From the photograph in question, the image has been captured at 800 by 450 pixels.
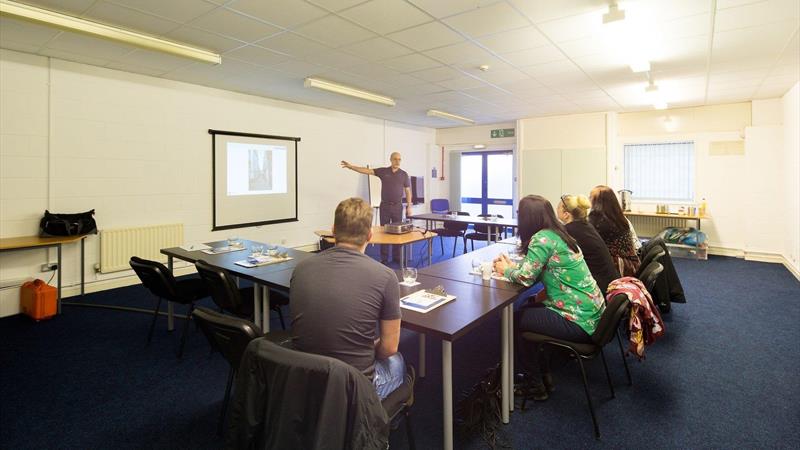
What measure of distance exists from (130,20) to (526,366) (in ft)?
13.6

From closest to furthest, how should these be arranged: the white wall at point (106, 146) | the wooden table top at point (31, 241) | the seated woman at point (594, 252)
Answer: the seated woman at point (594, 252), the wooden table top at point (31, 241), the white wall at point (106, 146)

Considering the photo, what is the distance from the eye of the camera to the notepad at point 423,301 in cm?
204

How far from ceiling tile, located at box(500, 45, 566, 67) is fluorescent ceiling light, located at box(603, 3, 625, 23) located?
96 centimetres

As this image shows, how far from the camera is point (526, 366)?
106 inches

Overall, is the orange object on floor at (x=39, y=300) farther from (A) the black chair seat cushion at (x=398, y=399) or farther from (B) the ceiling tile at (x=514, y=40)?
(B) the ceiling tile at (x=514, y=40)

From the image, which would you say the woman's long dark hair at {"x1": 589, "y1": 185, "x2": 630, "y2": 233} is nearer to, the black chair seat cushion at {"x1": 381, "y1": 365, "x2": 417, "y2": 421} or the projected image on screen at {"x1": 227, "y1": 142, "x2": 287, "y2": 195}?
the black chair seat cushion at {"x1": 381, "y1": 365, "x2": 417, "y2": 421}

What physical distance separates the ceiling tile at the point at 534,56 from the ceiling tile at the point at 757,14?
1308 mm

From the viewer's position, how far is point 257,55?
427 centimetres

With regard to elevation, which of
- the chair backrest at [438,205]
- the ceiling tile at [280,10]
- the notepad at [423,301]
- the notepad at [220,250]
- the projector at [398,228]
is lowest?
the notepad at [423,301]

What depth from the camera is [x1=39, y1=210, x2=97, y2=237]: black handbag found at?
13.6 feet

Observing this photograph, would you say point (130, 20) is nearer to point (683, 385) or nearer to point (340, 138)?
point (340, 138)

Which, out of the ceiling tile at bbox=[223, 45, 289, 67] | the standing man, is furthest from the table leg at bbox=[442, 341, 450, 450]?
the standing man

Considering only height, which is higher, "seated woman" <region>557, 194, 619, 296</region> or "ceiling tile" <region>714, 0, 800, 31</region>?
"ceiling tile" <region>714, 0, 800, 31</region>

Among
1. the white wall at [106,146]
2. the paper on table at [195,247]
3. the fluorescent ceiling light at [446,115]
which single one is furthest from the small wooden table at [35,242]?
the fluorescent ceiling light at [446,115]
